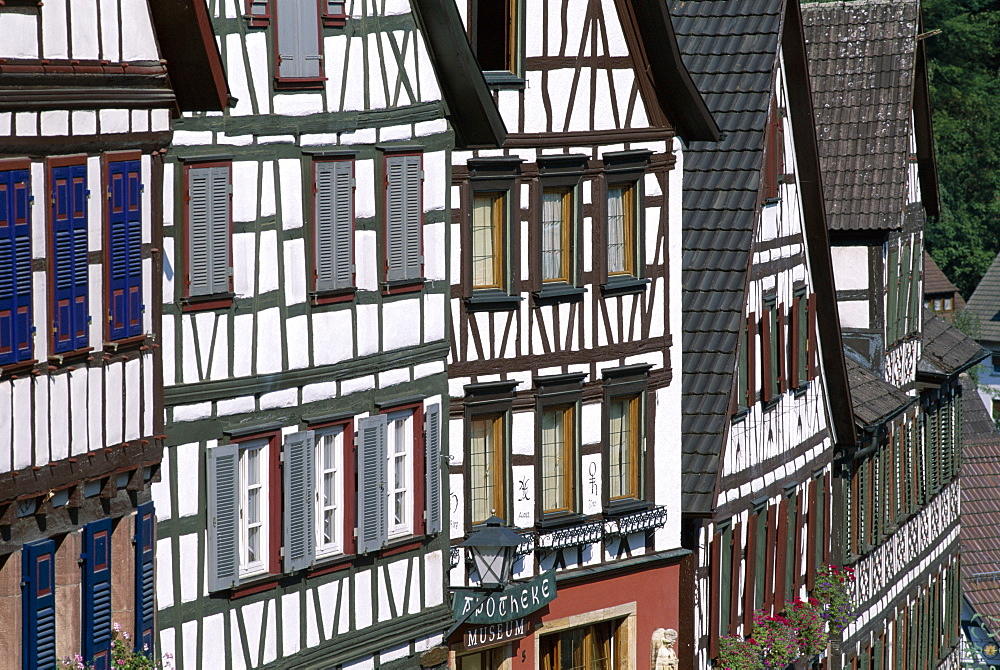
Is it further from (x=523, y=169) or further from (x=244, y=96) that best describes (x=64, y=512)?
(x=523, y=169)

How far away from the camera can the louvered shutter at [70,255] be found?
15.7 metres

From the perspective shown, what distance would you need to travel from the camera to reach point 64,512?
16.1 metres

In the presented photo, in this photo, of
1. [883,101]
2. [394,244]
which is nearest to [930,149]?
[883,101]

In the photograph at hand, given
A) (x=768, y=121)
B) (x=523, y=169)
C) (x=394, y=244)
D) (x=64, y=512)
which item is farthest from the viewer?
(x=768, y=121)

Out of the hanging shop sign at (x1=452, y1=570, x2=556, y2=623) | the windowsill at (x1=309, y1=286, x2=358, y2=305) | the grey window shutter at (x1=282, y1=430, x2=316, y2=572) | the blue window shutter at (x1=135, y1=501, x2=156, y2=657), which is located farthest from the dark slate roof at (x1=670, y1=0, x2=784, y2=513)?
the blue window shutter at (x1=135, y1=501, x2=156, y2=657)

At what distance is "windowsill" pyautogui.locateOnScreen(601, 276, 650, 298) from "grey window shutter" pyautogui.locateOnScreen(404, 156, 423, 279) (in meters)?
3.70

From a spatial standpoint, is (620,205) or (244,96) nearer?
(244,96)

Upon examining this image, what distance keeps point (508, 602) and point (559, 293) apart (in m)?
3.48

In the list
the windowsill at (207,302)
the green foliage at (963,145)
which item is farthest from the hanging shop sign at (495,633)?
the green foliage at (963,145)

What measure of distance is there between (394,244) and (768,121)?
7.95 meters

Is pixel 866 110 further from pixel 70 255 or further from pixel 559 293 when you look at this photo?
pixel 70 255

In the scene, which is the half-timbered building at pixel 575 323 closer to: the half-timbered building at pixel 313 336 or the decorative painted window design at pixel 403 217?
the half-timbered building at pixel 313 336

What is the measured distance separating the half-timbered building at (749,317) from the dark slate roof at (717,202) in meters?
0.02

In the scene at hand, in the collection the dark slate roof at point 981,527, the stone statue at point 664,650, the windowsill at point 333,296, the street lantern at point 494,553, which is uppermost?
the windowsill at point 333,296
